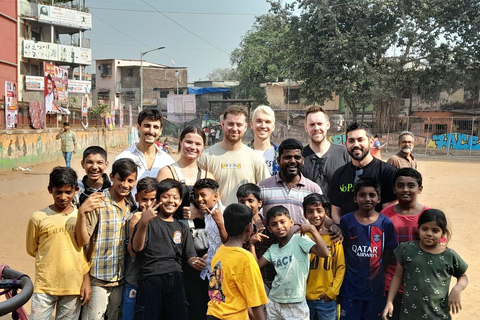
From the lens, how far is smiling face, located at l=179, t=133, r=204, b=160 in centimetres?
363

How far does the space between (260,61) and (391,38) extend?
13.9 metres

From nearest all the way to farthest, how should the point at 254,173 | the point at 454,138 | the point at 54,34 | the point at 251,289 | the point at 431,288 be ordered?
the point at 251,289 < the point at 431,288 < the point at 254,173 < the point at 454,138 < the point at 54,34

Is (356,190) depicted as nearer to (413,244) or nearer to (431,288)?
(413,244)

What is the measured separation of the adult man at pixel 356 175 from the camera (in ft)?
11.6

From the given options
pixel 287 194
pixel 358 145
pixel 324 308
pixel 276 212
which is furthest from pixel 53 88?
pixel 324 308

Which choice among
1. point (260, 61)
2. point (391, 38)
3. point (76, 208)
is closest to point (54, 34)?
point (260, 61)

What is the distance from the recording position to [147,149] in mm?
3898

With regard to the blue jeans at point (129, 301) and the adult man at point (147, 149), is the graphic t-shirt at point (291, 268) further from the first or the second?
the adult man at point (147, 149)

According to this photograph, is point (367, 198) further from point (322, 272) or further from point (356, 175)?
point (322, 272)

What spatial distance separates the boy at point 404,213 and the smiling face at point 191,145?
1.70 m

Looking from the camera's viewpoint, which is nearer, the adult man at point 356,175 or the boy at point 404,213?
the boy at point 404,213

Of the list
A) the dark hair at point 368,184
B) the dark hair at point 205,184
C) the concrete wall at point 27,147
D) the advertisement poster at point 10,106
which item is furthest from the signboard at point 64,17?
the dark hair at point 368,184

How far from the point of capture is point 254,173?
373cm

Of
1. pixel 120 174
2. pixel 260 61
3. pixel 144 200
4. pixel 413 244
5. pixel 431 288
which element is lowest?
pixel 431 288
